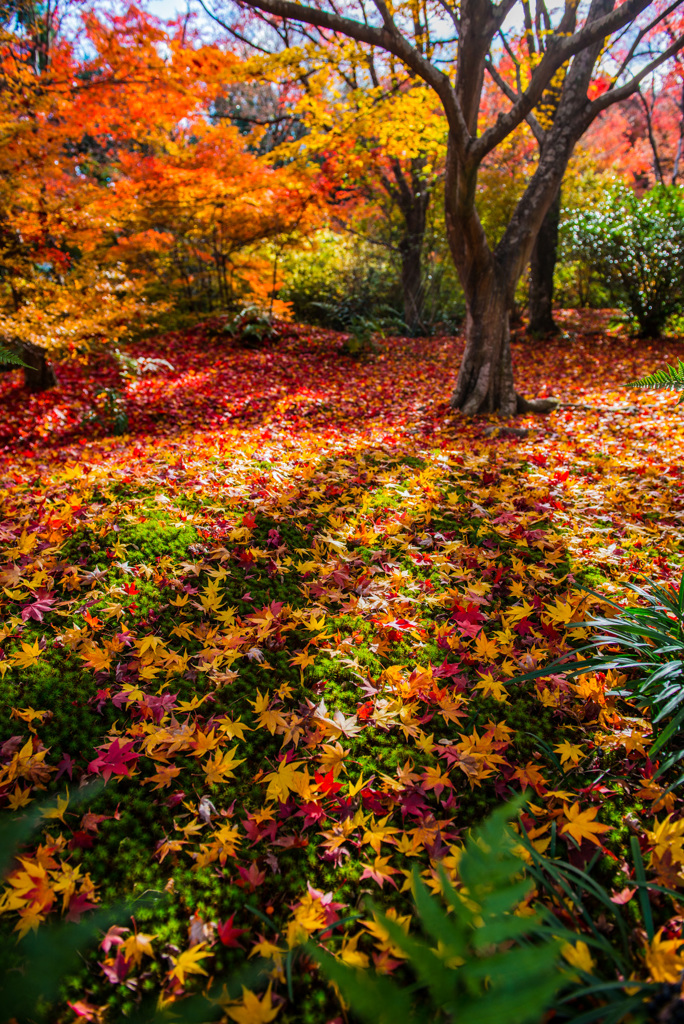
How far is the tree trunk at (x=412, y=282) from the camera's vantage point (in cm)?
1226

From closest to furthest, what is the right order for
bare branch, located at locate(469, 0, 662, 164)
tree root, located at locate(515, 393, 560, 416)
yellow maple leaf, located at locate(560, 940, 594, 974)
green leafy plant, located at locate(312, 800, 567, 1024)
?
1. green leafy plant, located at locate(312, 800, 567, 1024)
2. yellow maple leaf, located at locate(560, 940, 594, 974)
3. bare branch, located at locate(469, 0, 662, 164)
4. tree root, located at locate(515, 393, 560, 416)

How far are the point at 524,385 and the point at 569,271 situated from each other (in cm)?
786

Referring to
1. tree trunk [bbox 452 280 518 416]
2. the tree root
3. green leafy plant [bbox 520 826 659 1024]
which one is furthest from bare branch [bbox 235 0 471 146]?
green leafy plant [bbox 520 826 659 1024]

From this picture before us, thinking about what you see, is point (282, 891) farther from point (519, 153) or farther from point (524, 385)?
point (519, 153)

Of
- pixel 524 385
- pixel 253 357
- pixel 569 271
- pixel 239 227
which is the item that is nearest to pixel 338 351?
pixel 253 357

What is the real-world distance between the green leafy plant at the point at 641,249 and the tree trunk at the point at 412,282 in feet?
12.5

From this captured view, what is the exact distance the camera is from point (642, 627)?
1.93 metres

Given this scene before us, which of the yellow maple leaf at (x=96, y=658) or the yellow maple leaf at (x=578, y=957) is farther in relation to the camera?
the yellow maple leaf at (x=96, y=658)

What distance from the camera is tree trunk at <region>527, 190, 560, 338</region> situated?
10.5 meters

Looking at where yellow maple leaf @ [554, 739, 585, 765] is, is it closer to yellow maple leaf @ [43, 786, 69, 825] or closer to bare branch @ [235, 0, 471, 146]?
yellow maple leaf @ [43, 786, 69, 825]

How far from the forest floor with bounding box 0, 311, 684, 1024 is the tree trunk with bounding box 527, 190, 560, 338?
725 centimetres

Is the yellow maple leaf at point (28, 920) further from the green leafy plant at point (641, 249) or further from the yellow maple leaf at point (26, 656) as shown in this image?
the green leafy plant at point (641, 249)

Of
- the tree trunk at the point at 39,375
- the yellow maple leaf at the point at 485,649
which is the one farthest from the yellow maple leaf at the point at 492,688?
the tree trunk at the point at 39,375

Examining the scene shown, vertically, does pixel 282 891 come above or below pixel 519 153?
below
